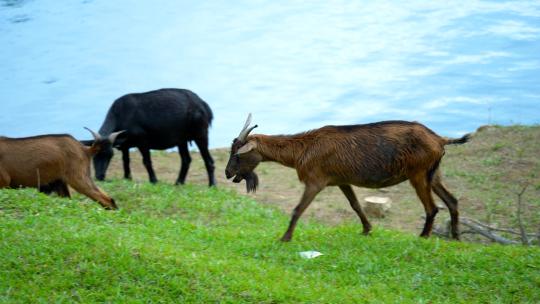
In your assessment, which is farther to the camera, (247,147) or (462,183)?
(462,183)

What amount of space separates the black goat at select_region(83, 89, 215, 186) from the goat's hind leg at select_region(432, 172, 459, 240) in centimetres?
559

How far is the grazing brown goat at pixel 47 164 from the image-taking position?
424 inches

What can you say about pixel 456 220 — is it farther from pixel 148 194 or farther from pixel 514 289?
pixel 148 194

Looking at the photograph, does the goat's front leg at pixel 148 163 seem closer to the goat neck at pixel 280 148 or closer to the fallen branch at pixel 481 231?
the goat neck at pixel 280 148

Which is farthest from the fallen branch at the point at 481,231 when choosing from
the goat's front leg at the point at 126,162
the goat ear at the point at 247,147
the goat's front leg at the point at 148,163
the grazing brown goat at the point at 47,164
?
the goat's front leg at the point at 126,162

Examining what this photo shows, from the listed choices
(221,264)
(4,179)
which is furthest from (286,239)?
(4,179)

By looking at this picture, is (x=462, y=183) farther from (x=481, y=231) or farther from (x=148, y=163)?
(x=148, y=163)

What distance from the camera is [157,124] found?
14.3 metres

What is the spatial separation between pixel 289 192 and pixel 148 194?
116 inches

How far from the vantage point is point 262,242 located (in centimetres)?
947

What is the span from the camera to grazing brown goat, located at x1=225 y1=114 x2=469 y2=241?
9.51 m

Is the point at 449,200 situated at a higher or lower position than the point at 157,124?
lower

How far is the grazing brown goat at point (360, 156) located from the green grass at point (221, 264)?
64 cm

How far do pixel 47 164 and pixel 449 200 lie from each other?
524 centimetres
